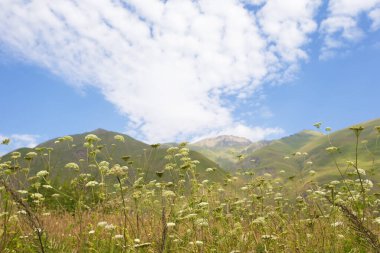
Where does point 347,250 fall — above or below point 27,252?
below

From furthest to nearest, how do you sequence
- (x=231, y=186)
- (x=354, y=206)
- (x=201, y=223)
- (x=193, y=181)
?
(x=231, y=186) < (x=193, y=181) < (x=354, y=206) < (x=201, y=223)

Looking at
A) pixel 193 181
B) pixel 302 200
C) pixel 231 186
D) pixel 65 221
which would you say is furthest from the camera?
pixel 231 186

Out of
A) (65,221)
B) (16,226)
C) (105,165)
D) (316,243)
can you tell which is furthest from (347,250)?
(65,221)

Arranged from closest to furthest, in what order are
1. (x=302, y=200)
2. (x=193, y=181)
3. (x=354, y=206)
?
(x=354, y=206) → (x=193, y=181) → (x=302, y=200)

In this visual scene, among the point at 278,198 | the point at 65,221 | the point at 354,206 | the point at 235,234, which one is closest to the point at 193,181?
the point at 235,234

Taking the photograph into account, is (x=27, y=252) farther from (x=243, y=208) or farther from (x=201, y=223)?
(x=243, y=208)

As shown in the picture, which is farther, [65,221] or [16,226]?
[65,221]

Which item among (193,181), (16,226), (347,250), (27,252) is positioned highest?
(193,181)

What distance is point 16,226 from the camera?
8133mm

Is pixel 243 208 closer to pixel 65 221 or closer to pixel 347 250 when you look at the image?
pixel 347 250

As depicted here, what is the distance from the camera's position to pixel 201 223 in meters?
6.37

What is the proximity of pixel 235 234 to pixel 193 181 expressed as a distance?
1992 millimetres

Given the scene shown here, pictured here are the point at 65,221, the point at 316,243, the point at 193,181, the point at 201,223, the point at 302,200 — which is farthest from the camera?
the point at 65,221

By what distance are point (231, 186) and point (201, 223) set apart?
6257 mm
